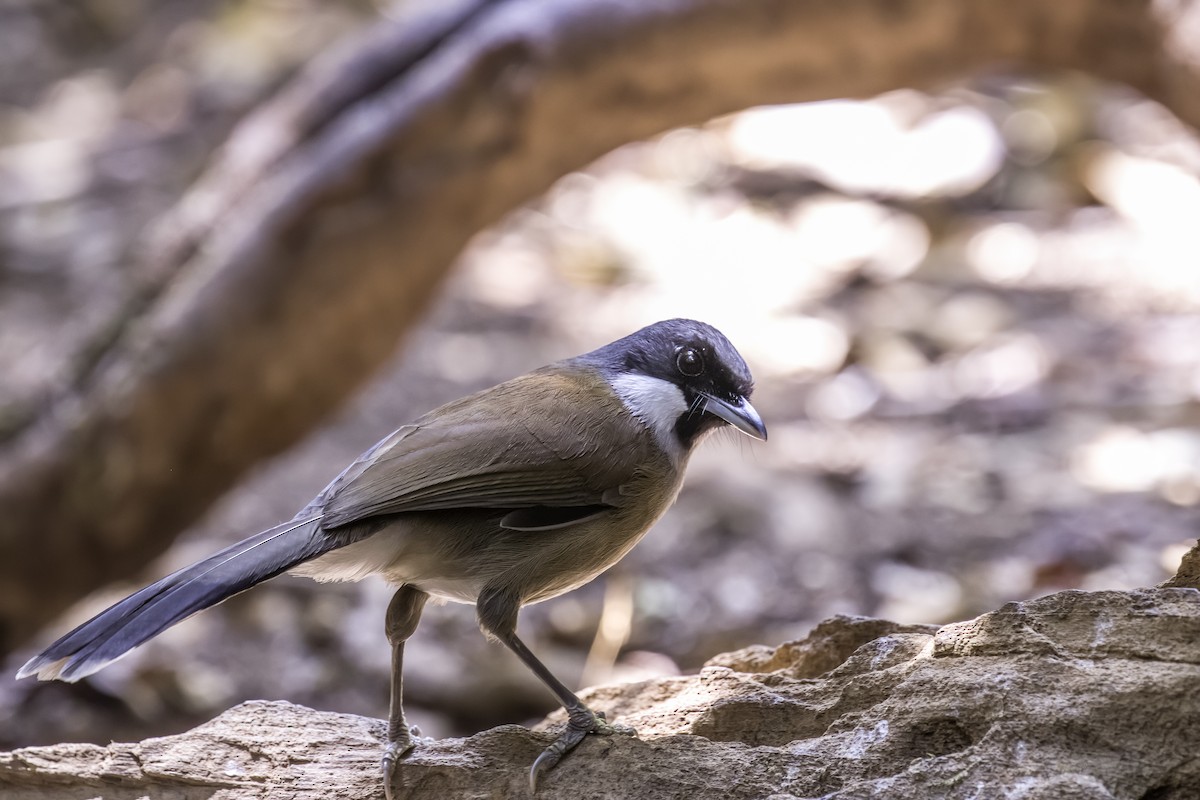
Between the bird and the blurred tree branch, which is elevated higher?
the blurred tree branch

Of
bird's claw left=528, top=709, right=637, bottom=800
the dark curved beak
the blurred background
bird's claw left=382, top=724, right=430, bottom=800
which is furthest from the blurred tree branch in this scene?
bird's claw left=528, top=709, right=637, bottom=800

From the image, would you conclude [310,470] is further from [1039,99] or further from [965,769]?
[1039,99]

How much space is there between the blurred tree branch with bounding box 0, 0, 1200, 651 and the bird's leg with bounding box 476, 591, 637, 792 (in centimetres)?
274

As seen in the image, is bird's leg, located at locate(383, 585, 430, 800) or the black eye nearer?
bird's leg, located at locate(383, 585, 430, 800)

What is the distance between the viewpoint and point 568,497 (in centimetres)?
368

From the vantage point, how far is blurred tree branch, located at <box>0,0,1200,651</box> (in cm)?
587

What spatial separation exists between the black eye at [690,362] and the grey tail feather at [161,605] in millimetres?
1253

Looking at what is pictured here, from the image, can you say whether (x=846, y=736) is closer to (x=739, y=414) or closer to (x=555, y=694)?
(x=555, y=694)

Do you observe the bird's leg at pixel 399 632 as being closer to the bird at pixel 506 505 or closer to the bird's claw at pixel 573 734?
the bird at pixel 506 505

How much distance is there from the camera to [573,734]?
3.37 meters

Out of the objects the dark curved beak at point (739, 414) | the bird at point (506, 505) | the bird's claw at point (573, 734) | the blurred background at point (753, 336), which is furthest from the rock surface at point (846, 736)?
the blurred background at point (753, 336)

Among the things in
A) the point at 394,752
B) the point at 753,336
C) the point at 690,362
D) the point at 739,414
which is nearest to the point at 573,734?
the point at 394,752

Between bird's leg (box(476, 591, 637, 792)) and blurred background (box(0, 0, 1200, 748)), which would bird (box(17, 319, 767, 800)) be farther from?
blurred background (box(0, 0, 1200, 748))

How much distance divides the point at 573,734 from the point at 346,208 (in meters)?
3.32
